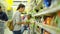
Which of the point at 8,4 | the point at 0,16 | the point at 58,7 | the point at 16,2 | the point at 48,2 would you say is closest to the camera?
the point at 58,7

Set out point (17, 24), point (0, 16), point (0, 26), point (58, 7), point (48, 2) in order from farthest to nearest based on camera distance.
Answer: point (0, 16) < point (0, 26) < point (17, 24) < point (48, 2) < point (58, 7)

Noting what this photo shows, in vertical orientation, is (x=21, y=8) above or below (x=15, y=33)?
above

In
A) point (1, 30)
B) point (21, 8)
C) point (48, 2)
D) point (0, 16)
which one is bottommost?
point (1, 30)

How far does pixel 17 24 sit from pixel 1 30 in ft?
4.21

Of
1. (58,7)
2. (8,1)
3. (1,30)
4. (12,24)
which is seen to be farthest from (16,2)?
(58,7)

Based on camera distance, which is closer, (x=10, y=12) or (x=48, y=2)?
(x=48, y=2)

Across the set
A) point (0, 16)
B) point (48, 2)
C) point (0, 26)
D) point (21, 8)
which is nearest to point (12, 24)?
point (21, 8)

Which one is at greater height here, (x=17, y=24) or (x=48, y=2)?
(x=48, y=2)

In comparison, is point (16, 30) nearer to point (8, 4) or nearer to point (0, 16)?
point (0, 16)

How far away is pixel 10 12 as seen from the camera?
29.3 ft

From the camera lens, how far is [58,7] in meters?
1.19

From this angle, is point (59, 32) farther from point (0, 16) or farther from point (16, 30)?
point (0, 16)

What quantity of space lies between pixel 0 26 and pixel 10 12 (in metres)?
4.01

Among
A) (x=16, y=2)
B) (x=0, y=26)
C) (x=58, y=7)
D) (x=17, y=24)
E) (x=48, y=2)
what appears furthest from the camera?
(x=16, y=2)
